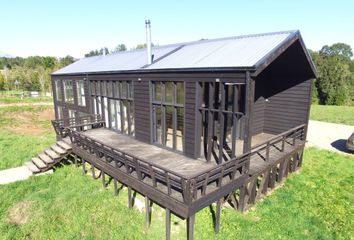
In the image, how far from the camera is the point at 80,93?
1748 cm

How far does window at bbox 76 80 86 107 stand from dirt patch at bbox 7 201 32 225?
8.78 metres

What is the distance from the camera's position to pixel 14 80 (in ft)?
172

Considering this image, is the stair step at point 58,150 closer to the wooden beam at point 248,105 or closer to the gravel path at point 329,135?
the wooden beam at point 248,105

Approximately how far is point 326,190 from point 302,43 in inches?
257

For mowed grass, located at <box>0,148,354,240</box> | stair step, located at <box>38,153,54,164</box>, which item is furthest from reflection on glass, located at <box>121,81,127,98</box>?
stair step, located at <box>38,153,54,164</box>

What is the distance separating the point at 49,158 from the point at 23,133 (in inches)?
534

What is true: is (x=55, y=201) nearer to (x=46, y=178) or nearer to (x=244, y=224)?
(x=46, y=178)

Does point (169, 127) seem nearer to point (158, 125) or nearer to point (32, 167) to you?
point (158, 125)

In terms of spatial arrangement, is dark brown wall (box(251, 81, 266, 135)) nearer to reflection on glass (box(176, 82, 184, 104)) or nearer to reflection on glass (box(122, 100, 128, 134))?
reflection on glass (box(176, 82, 184, 104))

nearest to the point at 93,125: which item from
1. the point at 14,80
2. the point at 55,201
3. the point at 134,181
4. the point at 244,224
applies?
the point at 55,201

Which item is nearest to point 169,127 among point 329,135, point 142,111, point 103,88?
point 142,111

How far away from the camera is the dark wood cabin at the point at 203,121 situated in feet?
24.7

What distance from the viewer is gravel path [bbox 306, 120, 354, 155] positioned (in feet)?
54.4

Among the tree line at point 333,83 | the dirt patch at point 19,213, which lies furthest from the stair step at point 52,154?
the tree line at point 333,83
